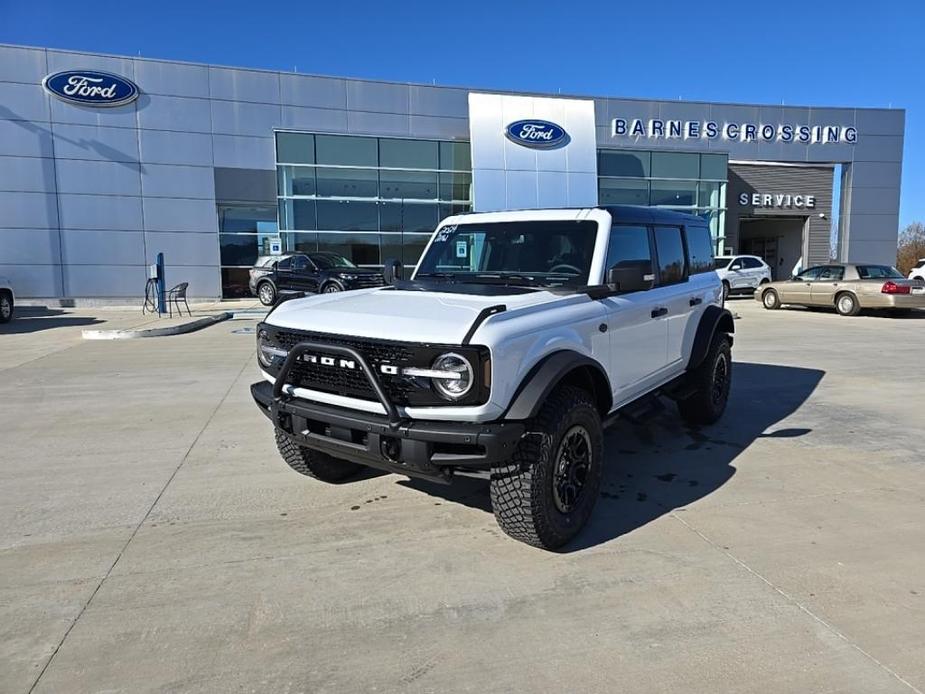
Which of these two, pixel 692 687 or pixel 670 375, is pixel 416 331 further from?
pixel 670 375

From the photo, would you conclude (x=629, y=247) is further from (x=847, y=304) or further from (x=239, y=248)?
(x=239, y=248)

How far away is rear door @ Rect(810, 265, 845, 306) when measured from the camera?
699 inches

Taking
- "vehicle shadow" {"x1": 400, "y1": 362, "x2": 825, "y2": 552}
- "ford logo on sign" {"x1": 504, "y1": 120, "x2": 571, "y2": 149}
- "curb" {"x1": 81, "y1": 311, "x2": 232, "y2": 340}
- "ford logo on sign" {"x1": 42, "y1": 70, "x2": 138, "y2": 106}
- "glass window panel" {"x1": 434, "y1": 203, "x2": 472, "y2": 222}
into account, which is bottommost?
"vehicle shadow" {"x1": 400, "y1": 362, "x2": 825, "y2": 552}

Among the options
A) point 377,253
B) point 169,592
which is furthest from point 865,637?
point 377,253

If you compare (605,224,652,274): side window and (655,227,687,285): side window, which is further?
(655,227,687,285): side window

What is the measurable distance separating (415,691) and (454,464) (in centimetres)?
104

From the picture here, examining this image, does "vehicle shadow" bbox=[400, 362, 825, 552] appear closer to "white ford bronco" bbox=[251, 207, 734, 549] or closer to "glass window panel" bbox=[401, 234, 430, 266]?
"white ford bronco" bbox=[251, 207, 734, 549]

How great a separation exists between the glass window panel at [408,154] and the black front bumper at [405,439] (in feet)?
76.8

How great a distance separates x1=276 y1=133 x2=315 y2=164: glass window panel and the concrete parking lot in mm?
20350

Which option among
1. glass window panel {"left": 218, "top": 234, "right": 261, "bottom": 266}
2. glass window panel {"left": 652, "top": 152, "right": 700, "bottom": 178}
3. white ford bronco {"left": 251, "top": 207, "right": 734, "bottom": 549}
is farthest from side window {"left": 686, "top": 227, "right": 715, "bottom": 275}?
glass window panel {"left": 652, "top": 152, "right": 700, "bottom": 178}

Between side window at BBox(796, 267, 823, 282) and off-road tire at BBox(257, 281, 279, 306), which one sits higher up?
side window at BBox(796, 267, 823, 282)

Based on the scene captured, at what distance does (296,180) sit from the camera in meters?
24.8

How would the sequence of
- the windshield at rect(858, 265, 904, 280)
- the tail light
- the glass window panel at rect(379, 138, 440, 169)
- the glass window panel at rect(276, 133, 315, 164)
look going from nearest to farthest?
1. the tail light
2. the windshield at rect(858, 265, 904, 280)
3. the glass window panel at rect(276, 133, 315, 164)
4. the glass window panel at rect(379, 138, 440, 169)

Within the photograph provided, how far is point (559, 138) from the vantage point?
84.4ft
